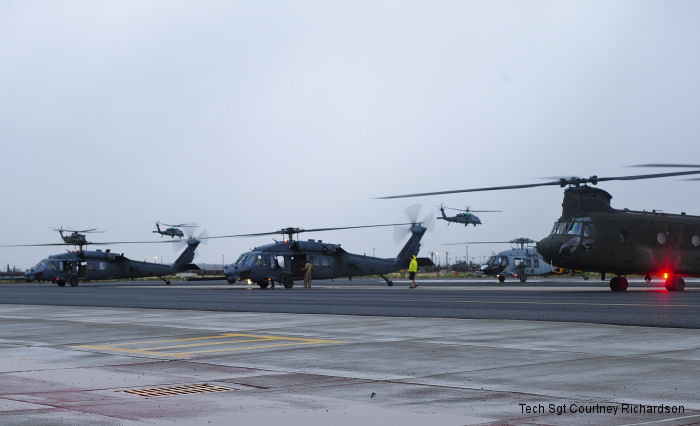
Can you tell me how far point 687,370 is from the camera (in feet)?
29.6

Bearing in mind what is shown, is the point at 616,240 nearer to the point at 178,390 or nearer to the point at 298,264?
the point at 298,264

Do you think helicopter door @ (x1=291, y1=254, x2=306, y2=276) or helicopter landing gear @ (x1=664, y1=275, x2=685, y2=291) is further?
helicopter door @ (x1=291, y1=254, x2=306, y2=276)

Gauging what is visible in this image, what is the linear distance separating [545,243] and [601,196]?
325cm

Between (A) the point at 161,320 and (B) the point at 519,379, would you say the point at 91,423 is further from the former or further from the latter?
(A) the point at 161,320

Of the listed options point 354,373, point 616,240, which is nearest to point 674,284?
point 616,240

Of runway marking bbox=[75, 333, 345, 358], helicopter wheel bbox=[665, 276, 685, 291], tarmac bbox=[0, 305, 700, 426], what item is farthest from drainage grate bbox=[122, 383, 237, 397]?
helicopter wheel bbox=[665, 276, 685, 291]

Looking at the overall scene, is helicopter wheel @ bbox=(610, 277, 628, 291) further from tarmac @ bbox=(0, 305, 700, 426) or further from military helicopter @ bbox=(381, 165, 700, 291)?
tarmac @ bbox=(0, 305, 700, 426)

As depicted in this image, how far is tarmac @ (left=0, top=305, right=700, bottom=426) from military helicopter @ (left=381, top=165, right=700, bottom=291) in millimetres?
17279

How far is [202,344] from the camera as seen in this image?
13.2 meters

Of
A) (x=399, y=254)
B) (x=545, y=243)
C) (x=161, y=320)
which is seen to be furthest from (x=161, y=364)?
(x=399, y=254)

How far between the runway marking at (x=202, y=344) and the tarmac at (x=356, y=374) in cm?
2

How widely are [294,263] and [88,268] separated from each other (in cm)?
1935

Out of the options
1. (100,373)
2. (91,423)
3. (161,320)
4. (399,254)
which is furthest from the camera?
(399,254)

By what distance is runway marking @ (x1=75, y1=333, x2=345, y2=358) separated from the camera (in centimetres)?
1211
